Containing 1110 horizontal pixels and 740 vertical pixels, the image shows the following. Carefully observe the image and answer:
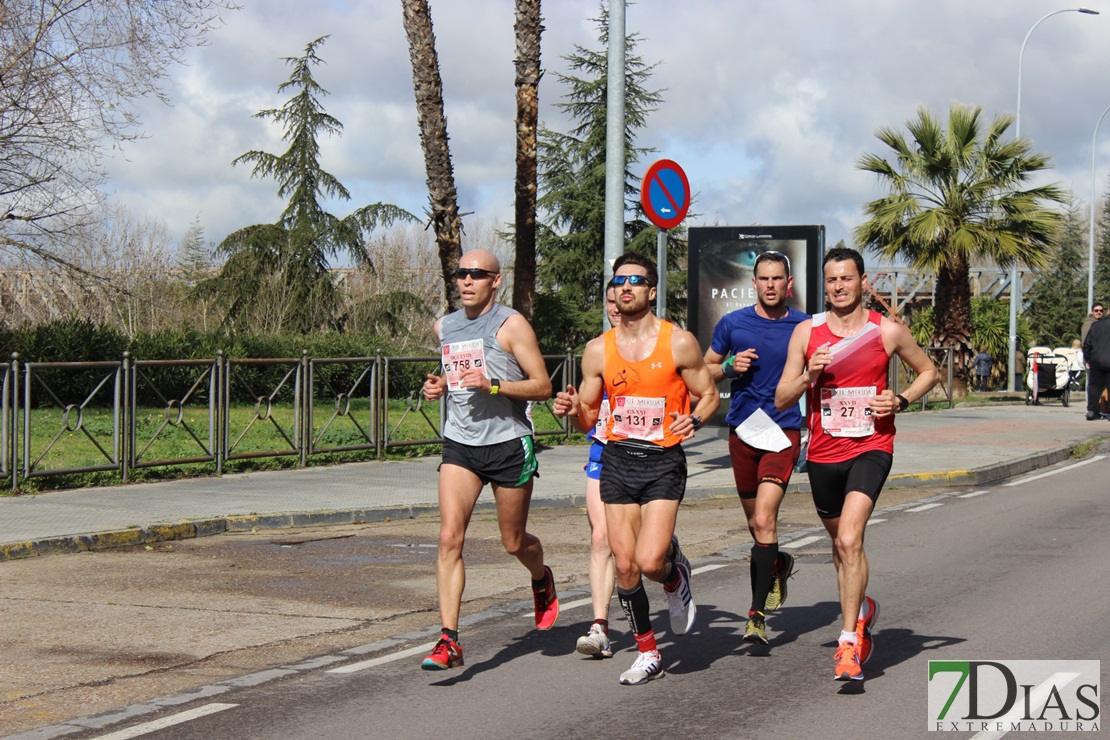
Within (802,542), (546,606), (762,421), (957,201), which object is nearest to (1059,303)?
(957,201)

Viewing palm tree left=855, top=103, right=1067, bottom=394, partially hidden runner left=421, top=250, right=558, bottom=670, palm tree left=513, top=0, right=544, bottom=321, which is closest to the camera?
partially hidden runner left=421, top=250, right=558, bottom=670

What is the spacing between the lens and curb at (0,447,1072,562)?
10.1 m

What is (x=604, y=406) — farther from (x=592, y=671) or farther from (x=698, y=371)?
(x=592, y=671)

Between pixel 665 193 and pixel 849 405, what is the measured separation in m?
7.49

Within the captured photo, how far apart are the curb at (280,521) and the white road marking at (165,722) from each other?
4.81m

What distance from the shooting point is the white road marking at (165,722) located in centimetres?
520

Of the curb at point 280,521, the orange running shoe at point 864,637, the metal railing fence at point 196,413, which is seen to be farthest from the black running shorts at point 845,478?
the metal railing fence at point 196,413

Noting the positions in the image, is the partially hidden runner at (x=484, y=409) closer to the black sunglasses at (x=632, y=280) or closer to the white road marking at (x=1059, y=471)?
the black sunglasses at (x=632, y=280)

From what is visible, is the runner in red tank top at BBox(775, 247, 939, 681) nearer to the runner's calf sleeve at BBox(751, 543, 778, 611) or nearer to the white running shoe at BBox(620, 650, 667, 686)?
the runner's calf sleeve at BBox(751, 543, 778, 611)

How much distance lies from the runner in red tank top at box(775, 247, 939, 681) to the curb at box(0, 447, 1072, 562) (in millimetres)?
6316

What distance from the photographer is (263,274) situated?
33.2 meters

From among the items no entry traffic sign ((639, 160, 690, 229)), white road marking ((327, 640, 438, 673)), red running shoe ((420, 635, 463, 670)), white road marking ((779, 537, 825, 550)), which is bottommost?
white road marking ((779, 537, 825, 550))

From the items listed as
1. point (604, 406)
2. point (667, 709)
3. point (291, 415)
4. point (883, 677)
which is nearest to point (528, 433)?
point (604, 406)

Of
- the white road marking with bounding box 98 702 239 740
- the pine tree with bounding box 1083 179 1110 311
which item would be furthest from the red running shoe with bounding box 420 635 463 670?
the pine tree with bounding box 1083 179 1110 311
